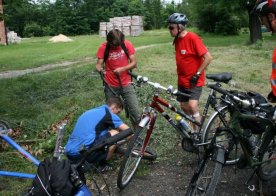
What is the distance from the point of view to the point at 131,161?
488 cm

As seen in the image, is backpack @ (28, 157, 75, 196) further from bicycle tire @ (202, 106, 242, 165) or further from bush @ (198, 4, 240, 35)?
bush @ (198, 4, 240, 35)

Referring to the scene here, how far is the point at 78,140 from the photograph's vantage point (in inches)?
176

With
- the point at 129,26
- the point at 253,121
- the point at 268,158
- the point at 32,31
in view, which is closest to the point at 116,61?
the point at 253,121

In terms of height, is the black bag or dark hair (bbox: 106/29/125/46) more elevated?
dark hair (bbox: 106/29/125/46)

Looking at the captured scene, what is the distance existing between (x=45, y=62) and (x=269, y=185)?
51.8ft

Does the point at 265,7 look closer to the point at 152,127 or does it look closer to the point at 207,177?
the point at 207,177

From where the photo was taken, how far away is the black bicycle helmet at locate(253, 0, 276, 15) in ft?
11.8

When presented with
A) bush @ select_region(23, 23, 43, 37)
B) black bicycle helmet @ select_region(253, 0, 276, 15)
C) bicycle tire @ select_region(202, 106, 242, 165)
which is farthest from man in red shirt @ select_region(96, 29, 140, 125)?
bush @ select_region(23, 23, 43, 37)

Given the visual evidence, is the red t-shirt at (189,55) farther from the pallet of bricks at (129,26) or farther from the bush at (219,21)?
the pallet of bricks at (129,26)

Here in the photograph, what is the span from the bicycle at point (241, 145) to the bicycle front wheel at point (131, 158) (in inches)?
39.3

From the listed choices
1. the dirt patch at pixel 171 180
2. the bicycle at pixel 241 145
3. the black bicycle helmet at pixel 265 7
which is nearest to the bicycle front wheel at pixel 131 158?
the dirt patch at pixel 171 180

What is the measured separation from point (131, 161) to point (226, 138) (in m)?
1.47

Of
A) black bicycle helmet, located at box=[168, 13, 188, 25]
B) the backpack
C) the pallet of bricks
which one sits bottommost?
the pallet of bricks

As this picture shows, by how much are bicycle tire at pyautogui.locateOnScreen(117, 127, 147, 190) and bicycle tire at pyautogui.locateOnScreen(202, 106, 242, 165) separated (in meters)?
0.87
